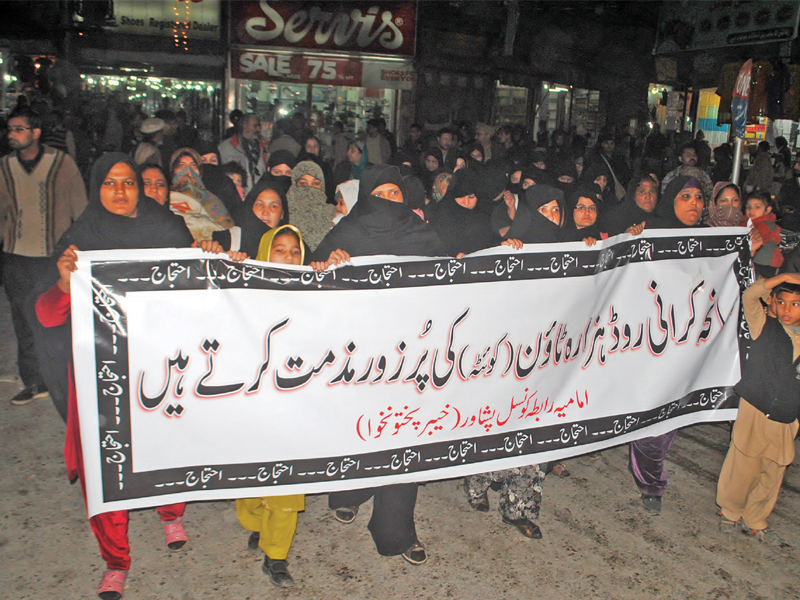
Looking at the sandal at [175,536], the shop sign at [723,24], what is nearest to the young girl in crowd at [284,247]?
the sandal at [175,536]

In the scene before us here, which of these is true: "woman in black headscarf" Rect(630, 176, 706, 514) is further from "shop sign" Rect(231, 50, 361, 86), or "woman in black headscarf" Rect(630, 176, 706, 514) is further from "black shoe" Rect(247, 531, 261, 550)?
"shop sign" Rect(231, 50, 361, 86)

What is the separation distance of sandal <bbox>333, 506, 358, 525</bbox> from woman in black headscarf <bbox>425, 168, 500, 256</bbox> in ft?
5.71

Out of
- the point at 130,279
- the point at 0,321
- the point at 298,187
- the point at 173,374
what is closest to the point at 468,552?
the point at 173,374

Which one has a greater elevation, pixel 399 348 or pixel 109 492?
pixel 399 348

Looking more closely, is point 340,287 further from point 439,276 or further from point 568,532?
point 568,532

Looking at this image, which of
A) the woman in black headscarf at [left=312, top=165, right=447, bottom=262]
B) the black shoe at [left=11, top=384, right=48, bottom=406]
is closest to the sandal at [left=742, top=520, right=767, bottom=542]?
the woman in black headscarf at [left=312, top=165, right=447, bottom=262]

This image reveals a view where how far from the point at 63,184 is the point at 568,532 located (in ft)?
12.5

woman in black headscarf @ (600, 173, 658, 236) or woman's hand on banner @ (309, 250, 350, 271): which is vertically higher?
woman in black headscarf @ (600, 173, 658, 236)

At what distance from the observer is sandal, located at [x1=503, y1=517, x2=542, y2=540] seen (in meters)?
3.42

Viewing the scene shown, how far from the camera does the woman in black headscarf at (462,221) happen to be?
180 inches

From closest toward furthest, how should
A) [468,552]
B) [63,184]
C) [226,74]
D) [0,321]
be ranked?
[468,552] < [63,184] < [0,321] < [226,74]

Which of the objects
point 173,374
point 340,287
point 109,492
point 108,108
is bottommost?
point 109,492

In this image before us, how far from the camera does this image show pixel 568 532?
3.49 metres

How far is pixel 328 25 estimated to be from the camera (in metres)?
12.9
